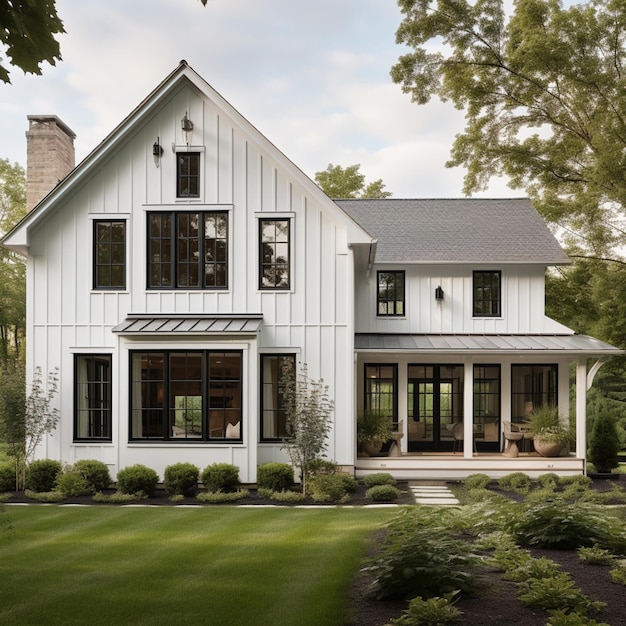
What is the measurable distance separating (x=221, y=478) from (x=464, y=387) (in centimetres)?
640

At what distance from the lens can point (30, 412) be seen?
15.0 meters

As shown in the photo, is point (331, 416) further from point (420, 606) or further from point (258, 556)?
point (420, 606)

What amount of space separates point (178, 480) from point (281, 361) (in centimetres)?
338

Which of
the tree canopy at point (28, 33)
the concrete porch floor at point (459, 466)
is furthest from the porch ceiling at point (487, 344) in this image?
the tree canopy at point (28, 33)

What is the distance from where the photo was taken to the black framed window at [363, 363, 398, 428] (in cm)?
1834

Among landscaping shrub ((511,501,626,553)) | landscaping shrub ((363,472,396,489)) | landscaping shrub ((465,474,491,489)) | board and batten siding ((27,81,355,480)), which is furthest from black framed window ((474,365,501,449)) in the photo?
landscaping shrub ((511,501,626,553))

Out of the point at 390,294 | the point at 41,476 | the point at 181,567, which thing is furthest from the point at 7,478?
the point at 390,294

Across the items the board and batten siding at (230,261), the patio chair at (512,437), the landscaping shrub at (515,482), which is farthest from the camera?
the patio chair at (512,437)

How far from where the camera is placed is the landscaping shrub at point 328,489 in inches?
526

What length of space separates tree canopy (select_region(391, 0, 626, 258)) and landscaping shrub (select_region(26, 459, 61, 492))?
13.0 m

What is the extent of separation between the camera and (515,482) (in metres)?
14.9

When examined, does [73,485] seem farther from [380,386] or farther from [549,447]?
[549,447]

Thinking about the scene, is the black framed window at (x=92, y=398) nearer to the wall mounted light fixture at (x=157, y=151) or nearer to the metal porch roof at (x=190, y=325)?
the metal porch roof at (x=190, y=325)

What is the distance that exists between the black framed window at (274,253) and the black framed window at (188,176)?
165 cm
